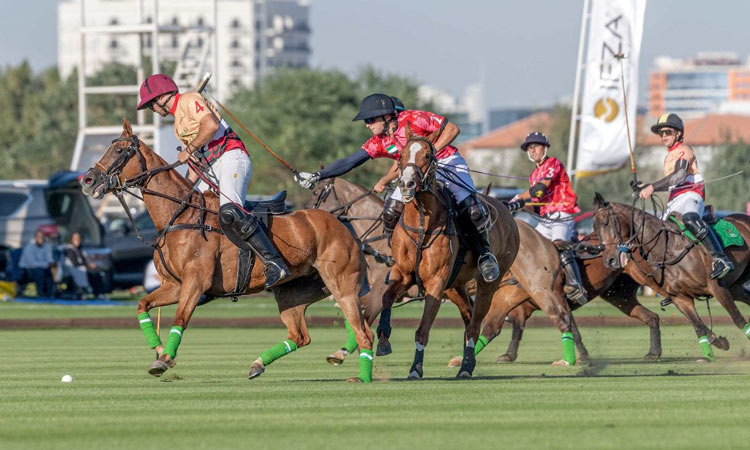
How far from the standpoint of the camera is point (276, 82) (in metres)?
83.6

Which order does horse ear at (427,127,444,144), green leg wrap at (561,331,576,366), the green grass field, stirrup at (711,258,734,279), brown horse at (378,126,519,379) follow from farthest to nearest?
stirrup at (711,258,734,279)
green leg wrap at (561,331,576,366)
horse ear at (427,127,444,144)
brown horse at (378,126,519,379)
the green grass field

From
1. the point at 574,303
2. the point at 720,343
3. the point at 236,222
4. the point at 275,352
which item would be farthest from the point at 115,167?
the point at 720,343

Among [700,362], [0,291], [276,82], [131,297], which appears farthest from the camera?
[276,82]

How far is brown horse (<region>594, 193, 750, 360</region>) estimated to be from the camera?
15766 millimetres

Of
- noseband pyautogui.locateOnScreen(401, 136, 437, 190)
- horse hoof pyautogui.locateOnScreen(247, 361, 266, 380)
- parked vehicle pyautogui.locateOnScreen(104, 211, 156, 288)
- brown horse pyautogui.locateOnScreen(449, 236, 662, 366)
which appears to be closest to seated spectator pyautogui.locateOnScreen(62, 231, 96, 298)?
parked vehicle pyautogui.locateOnScreen(104, 211, 156, 288)

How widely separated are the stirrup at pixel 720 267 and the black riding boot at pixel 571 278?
1.48 meters

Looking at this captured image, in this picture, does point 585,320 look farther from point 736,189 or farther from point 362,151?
point 736,189

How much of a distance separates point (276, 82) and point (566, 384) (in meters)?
73.6

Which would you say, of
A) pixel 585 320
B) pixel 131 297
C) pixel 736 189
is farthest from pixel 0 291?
pixel 736 189

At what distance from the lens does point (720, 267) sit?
1564 cm

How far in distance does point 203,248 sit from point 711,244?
6.87 m

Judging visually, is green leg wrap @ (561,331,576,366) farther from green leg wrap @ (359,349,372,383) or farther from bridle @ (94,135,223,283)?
bridle @ (94,135,223,283)

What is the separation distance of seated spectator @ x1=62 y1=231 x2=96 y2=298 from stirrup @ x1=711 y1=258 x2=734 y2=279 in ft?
50.0

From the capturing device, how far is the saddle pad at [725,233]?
52.5 ft
